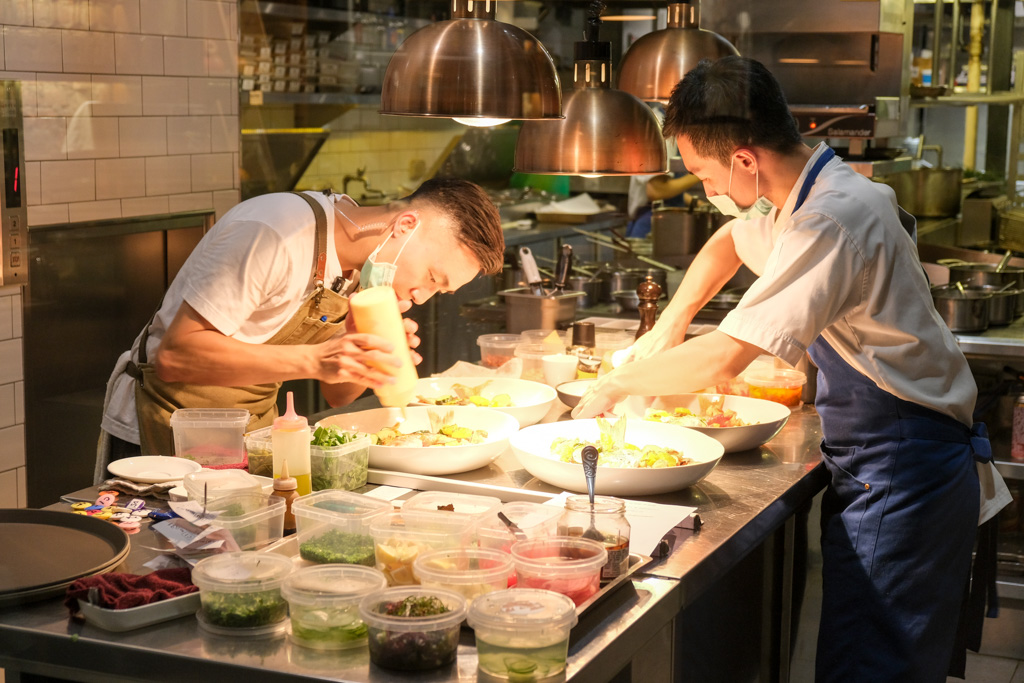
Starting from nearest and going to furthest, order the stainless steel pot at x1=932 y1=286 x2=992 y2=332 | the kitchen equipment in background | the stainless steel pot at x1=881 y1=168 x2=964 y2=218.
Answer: the kitchen equipment in background, the stainless steel pot at x1=932 y1=286 x2=992 y2=332, the stainless steel pot at x1=881 y1=168 x2=964 y2=218

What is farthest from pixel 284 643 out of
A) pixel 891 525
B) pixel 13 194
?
pixel 13 194

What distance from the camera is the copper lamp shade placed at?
2.89 metres

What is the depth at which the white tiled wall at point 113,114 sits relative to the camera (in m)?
4.06

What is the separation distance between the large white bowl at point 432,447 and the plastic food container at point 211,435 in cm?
24

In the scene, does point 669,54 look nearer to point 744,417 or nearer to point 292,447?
point 744,417

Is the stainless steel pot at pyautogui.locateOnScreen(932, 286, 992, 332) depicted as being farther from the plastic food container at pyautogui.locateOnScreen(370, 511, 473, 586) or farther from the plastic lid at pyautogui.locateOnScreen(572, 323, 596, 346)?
the plastic food container at pyautogui.locateOnScreen(370, 511, 473, 586)

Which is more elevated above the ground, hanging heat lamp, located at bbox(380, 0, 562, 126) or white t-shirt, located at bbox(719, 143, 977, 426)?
hanging heat lamp, located at bbox(380, 0, 562, 126)

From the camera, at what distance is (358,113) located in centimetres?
668

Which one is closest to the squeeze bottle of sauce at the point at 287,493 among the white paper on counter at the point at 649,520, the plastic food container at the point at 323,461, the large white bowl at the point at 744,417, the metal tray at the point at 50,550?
the plastic food container at the point at 323,461

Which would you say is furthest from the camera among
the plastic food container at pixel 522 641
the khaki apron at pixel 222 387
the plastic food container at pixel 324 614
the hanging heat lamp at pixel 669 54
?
the hanging heat lamp at pixel 669 54

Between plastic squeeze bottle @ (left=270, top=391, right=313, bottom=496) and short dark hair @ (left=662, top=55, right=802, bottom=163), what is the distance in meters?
1.15

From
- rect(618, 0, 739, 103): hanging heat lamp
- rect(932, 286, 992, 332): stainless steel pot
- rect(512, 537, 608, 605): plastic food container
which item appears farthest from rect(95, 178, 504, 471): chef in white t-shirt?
rect(932, 286, 992, 332): stainless steel pot

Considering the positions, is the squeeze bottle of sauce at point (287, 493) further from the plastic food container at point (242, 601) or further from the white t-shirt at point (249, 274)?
the white t-shirt at point (249, 274)

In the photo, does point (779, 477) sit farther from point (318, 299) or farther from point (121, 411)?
point (121, 411)
